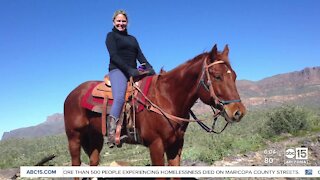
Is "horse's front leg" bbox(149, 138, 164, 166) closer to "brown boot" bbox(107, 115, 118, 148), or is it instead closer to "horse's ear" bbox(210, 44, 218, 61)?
"brown boot" bbox(107, 115, 118, 148)

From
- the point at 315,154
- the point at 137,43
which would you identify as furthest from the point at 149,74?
the point at 315,154

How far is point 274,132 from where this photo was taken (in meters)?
21.0

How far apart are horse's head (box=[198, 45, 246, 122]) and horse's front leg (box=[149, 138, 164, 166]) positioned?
1.01 metres

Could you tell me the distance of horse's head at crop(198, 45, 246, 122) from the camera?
5.14m

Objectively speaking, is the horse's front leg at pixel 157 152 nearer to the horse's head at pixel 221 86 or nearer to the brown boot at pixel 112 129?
the brown boot at pixel 112 129

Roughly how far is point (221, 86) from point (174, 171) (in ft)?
5.23

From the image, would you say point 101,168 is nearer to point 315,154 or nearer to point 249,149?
point 315,154

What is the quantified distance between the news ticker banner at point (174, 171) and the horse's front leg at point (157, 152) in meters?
0.08

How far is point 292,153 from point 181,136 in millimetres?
6074

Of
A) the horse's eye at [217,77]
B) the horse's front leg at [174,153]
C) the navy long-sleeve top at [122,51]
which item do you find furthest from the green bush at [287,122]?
the horse's eye at [217,77]

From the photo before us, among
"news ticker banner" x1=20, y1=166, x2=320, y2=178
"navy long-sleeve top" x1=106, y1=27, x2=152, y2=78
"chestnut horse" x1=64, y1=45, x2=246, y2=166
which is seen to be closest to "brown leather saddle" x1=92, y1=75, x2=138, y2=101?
"navy long-sleeve top" x1=106, y1=27, x2=152, y2=78

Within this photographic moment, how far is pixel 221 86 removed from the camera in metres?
5.30

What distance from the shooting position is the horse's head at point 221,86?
514 centimetres

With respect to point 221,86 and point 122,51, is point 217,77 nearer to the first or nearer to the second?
point 221,86
